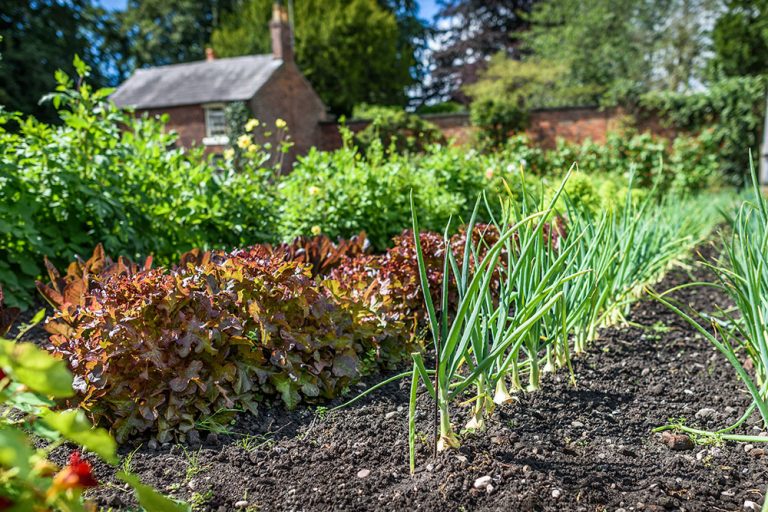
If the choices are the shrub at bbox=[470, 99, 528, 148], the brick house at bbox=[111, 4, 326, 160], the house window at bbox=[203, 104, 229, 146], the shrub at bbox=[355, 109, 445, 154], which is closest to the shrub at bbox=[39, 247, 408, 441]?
the shrub at bbox=[470, 99, 528, 148]

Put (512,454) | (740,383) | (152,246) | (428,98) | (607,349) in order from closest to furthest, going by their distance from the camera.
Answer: (512,454) → (740,383) → (607,349) → (152,246) → (428,98)

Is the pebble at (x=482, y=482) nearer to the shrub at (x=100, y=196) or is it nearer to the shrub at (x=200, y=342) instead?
the shrub at (x=200, y=342)

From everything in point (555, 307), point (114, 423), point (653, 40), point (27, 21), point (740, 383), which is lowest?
point (740, 383)

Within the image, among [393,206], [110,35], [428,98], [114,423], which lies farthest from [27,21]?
[114,423]

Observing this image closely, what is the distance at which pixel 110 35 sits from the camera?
1018 inches

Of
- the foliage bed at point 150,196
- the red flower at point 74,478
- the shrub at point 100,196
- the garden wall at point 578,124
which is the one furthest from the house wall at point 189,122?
the red flower at point 74,478

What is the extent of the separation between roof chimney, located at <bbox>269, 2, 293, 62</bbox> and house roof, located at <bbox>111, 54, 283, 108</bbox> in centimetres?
34

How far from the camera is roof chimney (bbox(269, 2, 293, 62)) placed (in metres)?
19.9

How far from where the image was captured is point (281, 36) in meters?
20.1

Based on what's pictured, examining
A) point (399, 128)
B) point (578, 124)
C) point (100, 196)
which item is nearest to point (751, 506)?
point (100, 196)

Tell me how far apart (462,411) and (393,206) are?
3235mm

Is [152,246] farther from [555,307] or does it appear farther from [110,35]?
[110,35]

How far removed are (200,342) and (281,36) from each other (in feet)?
65.5

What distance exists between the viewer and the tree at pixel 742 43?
15344 mm
